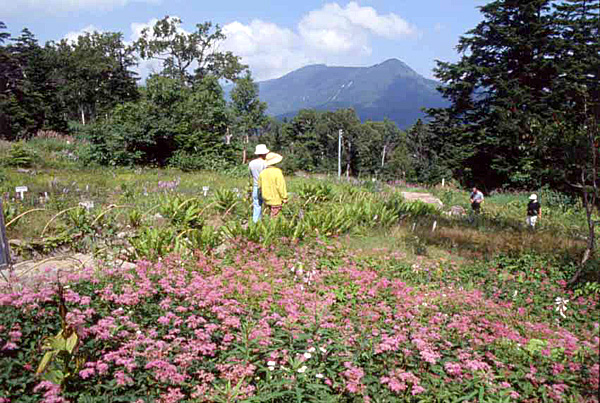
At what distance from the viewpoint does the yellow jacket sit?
21.0 feet

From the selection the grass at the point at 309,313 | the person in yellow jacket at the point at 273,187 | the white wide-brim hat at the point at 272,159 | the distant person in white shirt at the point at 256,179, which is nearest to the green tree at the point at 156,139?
Result: the grass at the point at 309,313

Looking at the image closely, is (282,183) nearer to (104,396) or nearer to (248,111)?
(104,396)

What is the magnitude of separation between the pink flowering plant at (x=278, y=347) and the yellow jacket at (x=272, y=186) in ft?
9.18

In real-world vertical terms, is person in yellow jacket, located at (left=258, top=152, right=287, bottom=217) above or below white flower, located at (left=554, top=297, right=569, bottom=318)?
above

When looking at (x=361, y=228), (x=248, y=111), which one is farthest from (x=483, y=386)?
(x=248, y=111)

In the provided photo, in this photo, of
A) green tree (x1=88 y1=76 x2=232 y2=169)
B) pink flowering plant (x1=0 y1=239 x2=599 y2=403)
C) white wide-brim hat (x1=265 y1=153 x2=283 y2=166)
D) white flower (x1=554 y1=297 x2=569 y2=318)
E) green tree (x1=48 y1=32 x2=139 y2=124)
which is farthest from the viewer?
green tree (x1=48 y1=32 x2=139 y2=124)

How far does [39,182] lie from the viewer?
10.0 meters

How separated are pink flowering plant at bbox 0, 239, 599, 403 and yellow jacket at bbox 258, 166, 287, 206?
2.80 m

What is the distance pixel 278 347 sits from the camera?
2.53 meters

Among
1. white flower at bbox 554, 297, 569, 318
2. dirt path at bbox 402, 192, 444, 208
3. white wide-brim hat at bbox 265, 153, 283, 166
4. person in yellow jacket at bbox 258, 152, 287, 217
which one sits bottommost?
dirt path at bbox 402, 192, 444, 208

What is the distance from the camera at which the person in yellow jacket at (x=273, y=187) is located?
6.39 meters

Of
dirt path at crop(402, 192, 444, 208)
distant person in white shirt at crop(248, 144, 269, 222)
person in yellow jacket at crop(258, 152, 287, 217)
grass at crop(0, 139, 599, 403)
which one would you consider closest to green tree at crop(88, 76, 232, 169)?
dirt path at crop(402, 192, 444, 208)

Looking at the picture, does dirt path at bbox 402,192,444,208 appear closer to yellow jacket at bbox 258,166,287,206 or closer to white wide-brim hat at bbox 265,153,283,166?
white wide-brim hat at bbox 265,153,283,166

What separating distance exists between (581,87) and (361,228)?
4.09 meters
